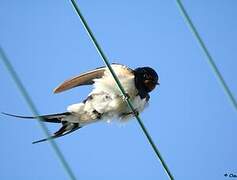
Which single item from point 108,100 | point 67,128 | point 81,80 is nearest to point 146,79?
point 108,100

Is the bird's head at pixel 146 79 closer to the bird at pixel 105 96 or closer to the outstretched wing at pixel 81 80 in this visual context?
the bird at pixel 105 96

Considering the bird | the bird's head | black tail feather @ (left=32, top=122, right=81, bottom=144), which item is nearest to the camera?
the bird

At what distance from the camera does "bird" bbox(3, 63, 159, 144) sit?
3781 millimetres

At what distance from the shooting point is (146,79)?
3.96 meters

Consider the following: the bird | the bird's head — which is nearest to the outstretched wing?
the bird

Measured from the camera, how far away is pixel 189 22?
91.7 inches

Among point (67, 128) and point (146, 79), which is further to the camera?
point (67, 128)

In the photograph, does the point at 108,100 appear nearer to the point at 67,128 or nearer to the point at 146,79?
the point at 146,79

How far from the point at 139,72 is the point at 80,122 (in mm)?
520

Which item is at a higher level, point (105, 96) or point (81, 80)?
point (81, 80)

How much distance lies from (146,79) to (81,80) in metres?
0.44

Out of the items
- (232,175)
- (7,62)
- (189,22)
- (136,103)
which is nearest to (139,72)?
(136,103)

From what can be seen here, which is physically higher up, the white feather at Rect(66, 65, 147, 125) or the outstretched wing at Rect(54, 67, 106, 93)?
the outstretched wing at Rect(54, 67, 106, 93)

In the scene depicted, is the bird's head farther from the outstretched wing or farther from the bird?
the outstretched wing
